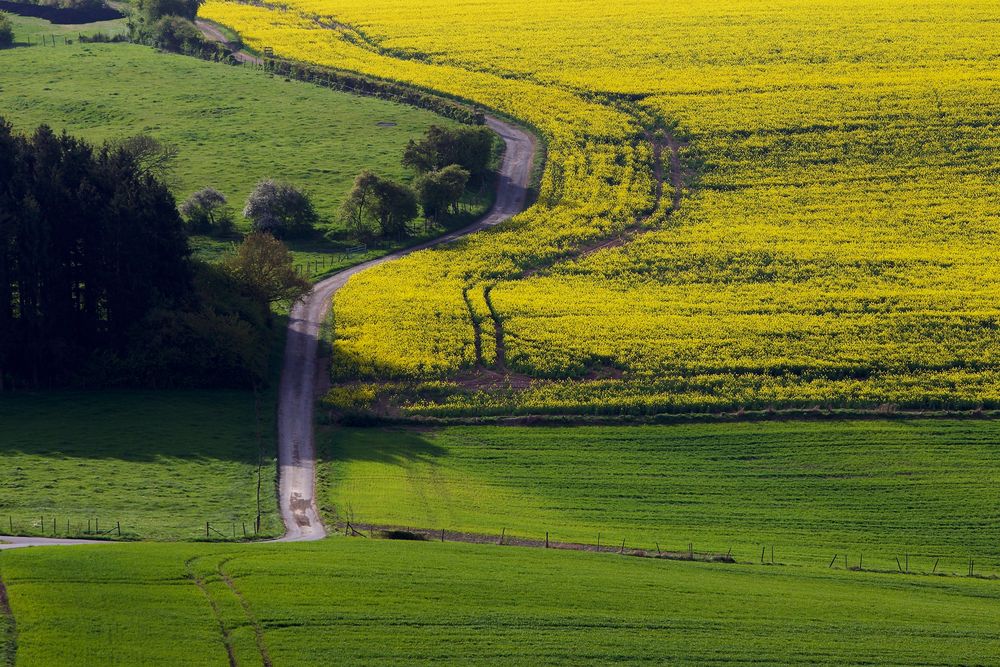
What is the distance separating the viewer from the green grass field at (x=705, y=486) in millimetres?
64000

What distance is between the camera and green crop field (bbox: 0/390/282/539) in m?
61.5

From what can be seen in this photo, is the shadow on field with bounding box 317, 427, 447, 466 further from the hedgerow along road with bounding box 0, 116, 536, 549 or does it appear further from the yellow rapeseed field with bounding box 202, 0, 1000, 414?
the yellow rapeseed field with bounding box 202, 0, 1000, 414

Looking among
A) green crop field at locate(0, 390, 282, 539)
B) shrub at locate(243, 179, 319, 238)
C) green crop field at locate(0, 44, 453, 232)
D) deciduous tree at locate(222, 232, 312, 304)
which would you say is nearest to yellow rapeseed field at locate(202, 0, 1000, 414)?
deciduous tree at locate(222, 232, 312, 304)

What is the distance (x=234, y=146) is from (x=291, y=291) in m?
48.0

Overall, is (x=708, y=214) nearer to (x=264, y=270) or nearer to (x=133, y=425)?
(x=264, y=270)

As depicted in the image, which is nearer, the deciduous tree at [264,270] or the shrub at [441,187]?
the deciduous tree at [264,270]

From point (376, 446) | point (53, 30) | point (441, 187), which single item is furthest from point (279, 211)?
point (53, 30)

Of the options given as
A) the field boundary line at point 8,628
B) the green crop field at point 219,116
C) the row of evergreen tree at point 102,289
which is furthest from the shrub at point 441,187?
the field boundary line at point 8,628

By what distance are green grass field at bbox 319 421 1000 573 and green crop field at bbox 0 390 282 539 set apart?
445 cm

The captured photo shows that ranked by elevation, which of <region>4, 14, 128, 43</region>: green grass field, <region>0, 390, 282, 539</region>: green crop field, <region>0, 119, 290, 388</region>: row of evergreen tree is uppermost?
<region>4, 14, 128, 43</region>: green grass field

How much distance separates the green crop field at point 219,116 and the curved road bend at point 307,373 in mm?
10086

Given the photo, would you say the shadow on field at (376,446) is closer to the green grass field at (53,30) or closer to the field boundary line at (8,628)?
the field boundary line at (8,628)

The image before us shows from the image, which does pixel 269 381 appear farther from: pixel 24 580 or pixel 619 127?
pixel 619 127

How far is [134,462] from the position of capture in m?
69.5
